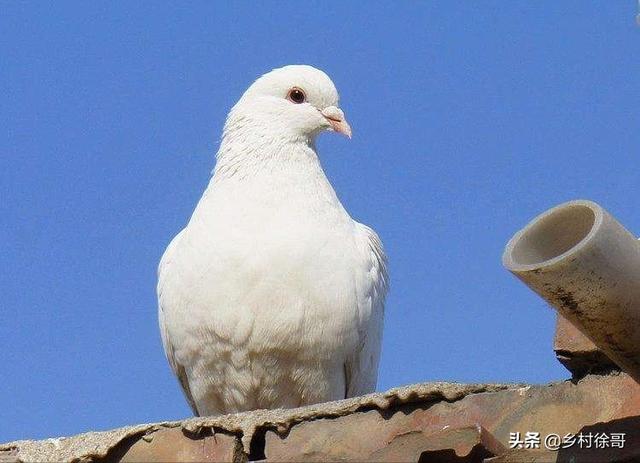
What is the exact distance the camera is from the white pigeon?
7781 mm

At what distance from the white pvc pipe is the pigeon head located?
5107mm

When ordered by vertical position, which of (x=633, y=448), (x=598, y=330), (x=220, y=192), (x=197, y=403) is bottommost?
(x=633, y=448)

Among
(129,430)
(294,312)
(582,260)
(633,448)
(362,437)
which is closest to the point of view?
(582,260)

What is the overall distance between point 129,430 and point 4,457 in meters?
0.53

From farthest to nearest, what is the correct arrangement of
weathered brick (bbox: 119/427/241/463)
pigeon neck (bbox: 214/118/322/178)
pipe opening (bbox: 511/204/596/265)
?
1. pigeon neck (bbox: 214/118/322/178)
2. weathered brick (bbox: 119/427/241/463)
3. pipe opening (bbox: 511/204/596/265)

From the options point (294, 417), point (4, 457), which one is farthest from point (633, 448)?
point (4, 457)

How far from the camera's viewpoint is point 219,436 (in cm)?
518

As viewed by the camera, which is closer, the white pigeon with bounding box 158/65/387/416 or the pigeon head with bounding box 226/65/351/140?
the white pigeon with bounding box 158/65/387/416

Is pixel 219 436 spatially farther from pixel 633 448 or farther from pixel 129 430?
pixel 633 448

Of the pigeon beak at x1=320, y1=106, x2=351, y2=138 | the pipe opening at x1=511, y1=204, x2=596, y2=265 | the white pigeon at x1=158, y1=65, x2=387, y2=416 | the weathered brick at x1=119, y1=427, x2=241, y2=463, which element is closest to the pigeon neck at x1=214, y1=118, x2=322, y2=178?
the white pigeon at x1=158, y1=65, x2=387, y2=416

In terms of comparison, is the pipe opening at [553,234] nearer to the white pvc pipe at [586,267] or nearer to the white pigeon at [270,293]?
the white pvc pipe at [586,267]

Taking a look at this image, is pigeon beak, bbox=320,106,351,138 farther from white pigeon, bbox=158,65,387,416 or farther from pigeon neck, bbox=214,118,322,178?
white pigeon, bbox=158,65,387,416

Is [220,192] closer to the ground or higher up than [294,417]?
higher up

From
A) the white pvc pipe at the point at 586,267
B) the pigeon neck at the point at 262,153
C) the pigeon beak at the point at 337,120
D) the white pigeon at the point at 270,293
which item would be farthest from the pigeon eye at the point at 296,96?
the white pvc pipe at the point at 586,267
